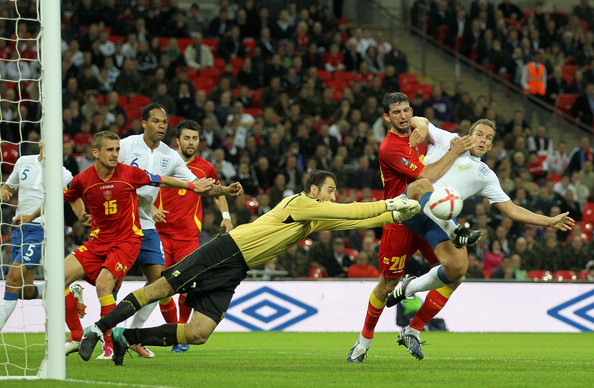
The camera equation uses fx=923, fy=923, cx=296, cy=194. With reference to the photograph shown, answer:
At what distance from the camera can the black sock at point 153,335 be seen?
820 cm

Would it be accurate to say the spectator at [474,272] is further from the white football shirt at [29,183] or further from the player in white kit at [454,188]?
the white football shirt at [29,183]

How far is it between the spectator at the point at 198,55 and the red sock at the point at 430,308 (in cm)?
1368

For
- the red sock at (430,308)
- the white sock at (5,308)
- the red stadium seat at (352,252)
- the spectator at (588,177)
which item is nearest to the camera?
the red sock at (430,308)

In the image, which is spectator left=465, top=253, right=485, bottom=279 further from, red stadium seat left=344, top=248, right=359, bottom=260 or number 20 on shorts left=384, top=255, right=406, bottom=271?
number 20 on shorts left=384, top=255, right=406, bottom=271

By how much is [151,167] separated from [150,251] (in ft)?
3.28

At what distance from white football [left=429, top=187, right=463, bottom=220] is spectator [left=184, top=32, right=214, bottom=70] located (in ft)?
48.4

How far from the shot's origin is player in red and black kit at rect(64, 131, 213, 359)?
936 centimetres

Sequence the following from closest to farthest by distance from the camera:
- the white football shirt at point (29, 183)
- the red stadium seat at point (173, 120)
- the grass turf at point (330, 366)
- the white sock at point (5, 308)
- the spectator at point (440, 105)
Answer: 1. the grass turf at point (330, 366)
2. the white sock at point (5, 308)
3. the white football shirt at point (29, 183)
4. the red stadium seat at point (173, 120)
5. the spectator at point (440, 105)

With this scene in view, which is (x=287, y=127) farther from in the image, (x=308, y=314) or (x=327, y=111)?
(x=308, y=314)

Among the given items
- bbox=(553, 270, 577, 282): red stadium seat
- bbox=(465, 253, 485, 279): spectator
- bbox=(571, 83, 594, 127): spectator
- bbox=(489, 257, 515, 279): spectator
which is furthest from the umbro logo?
bbox=(571, 83, 594, 127): spectator

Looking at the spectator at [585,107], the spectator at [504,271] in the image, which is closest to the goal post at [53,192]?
the spectator at [504,271]

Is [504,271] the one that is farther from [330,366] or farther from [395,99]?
[330,366]

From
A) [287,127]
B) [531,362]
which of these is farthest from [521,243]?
[531,362]

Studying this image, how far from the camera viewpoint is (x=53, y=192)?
723cm
